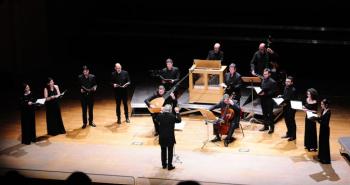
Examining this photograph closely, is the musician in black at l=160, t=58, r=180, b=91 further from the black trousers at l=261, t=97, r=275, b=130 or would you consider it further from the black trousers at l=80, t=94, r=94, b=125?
the black trousers at l=261, t=97, r=275, b=130

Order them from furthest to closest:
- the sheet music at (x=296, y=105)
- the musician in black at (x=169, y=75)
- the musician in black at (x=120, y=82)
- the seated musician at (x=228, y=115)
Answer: the musician in black at (x=169, y=75) → the musician in black at (x=120, y=82) → the seated musician at (x=228, y=115) → the sheet music at (x=296, y=105)

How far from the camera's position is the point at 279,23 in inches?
658

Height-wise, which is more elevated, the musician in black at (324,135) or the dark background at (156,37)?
the dark background at (156,37)

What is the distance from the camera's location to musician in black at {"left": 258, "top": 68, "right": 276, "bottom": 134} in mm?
12172

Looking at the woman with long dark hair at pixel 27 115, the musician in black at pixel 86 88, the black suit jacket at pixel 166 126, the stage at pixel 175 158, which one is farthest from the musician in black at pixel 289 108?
the woman with long dark hair at pixel 27 115

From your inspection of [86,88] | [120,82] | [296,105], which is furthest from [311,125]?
[86,88]

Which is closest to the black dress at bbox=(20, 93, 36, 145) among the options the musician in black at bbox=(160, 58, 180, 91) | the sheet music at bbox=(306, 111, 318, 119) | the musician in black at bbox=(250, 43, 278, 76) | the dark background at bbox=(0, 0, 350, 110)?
the musician in black at bbox=(160, 58, 180, 91)

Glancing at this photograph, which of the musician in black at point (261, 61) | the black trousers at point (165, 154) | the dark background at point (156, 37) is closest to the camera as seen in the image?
the black trousers at point (165, 154)

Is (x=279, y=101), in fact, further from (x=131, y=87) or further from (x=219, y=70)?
(x=131, y=87)

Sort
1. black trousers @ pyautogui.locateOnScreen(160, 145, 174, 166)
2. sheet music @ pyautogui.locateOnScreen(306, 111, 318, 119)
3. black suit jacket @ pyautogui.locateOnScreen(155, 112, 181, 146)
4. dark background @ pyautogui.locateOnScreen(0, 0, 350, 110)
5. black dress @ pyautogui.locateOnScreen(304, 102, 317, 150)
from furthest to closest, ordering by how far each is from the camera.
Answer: dark background @ pyautogui.locateOnScreen(0, 0, 350, 110)
black dress @ pyautogui.locateOnScreen(304, 102, 317, 150)
sheet music @ pyautogui.locateOnScreen(306, 111, 318, 119)
black trousers @ pyautogui.locateOnScreen(160, 145, 174, 166)
black suit jacket @ pyautogui.locateOnScreen(155, 112, 181, 146)

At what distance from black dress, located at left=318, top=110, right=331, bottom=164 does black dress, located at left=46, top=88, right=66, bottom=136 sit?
541 cm

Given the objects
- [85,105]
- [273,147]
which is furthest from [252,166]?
[85,105]

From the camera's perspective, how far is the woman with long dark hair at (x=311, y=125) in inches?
434

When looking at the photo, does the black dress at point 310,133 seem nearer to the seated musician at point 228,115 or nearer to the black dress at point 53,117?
the seated musician at point 228,115
